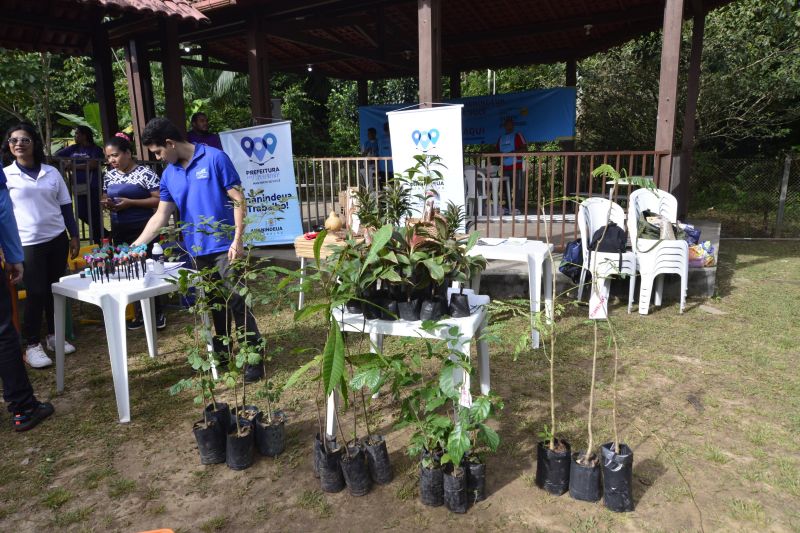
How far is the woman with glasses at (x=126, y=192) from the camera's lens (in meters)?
4.39

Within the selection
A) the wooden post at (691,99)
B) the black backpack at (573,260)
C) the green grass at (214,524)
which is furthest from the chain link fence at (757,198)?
the green grass at (214,524)

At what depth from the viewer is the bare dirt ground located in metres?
2.23

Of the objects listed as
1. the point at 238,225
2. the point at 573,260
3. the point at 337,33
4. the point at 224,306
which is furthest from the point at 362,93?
the point at 224,306

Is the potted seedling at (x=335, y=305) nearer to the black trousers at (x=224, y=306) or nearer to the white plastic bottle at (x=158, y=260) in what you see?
the black trousers at (x=224, y=306)

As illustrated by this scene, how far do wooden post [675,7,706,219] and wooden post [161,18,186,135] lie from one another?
643 centimetres

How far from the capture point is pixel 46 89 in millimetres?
12203

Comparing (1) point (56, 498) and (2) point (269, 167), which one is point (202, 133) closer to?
(2) point (269, 167)

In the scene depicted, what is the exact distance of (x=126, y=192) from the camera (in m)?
4.45

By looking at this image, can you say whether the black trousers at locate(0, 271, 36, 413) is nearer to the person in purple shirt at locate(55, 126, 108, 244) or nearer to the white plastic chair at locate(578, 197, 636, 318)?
the person in purple shirt at locate(55, 126, 108, 244)

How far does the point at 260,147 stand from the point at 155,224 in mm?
3462

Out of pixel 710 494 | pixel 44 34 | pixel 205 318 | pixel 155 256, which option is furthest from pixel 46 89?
pixel 710 494

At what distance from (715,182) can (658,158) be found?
665 centimetres

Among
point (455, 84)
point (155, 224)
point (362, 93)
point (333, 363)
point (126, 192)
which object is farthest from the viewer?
point (362, 93)

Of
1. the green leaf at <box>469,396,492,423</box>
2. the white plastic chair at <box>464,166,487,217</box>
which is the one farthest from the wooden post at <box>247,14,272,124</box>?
the green leaf at <box>469,396,492,423</box>
